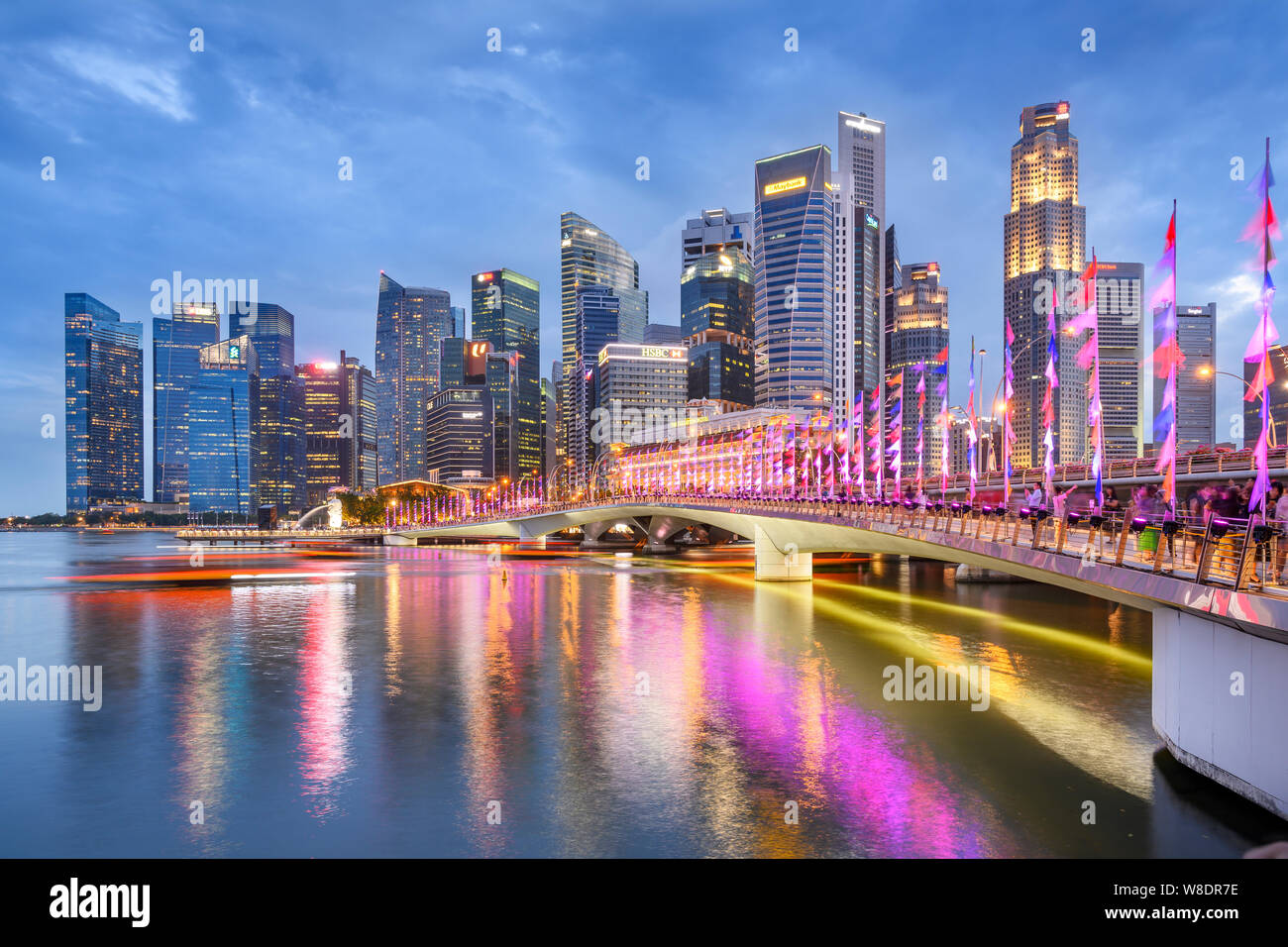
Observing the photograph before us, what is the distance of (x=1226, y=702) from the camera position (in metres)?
15.6

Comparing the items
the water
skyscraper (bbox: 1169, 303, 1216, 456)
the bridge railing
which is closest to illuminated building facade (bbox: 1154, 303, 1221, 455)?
skyscraper (bbox: 1169, 303, 1216, 456)

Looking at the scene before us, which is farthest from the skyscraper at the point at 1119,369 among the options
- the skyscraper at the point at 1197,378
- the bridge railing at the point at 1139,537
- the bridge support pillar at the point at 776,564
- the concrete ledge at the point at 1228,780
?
the concrete ledge at the point at 1228,780

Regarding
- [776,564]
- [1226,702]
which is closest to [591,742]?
[1226,702]

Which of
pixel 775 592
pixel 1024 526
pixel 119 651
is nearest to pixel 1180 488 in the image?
pixel 775 592

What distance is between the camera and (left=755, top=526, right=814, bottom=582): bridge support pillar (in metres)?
66.6

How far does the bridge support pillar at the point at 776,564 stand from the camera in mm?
66562

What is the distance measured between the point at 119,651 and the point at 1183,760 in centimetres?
4072

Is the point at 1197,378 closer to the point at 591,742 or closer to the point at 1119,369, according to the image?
the point at 1119,369

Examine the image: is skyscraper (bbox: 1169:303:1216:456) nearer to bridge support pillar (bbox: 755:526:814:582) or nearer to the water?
bridge support pillar (bbox: 755:526:814:582)

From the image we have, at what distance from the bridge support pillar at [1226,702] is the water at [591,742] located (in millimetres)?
871

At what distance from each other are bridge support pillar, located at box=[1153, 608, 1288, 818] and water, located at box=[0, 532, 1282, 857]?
0.87 metres
